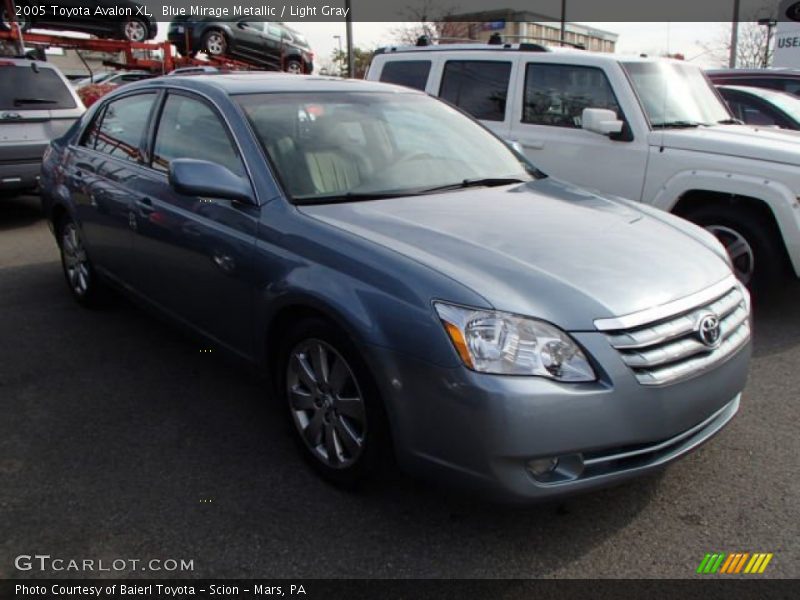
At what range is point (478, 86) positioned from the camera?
21.4ft

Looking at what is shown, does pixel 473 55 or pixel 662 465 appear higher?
pixel 473 55

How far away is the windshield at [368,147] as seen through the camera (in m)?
3.29

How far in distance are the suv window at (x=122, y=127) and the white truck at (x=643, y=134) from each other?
Answer: 10.2 ft

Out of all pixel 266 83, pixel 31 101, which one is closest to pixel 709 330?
pixel 266 83

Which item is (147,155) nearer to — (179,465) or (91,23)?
(179,465)

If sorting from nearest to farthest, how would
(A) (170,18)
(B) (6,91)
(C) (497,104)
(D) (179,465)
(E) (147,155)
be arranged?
(D) (179,465)
(E) (147,155)
(C) (497,104)
(B) (6,91)
(A) (170,18)

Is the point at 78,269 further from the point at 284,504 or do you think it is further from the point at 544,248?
the point at 544,248

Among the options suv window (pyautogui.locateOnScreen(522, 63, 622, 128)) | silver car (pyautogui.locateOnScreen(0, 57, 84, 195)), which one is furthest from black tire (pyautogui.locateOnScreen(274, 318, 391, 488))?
silver car (pyautogui.locateOnScreen(0, 57, 84, 195))

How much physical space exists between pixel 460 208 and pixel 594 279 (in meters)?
0.85

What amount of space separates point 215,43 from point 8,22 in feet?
16.9

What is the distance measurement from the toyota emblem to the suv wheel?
399 centimetres

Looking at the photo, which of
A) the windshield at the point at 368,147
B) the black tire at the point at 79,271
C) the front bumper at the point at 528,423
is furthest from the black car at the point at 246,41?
the front bumper at the point at 528,423

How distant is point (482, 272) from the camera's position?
2531 mm

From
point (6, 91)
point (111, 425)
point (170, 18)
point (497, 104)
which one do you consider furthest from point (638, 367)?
point (170, 18)
